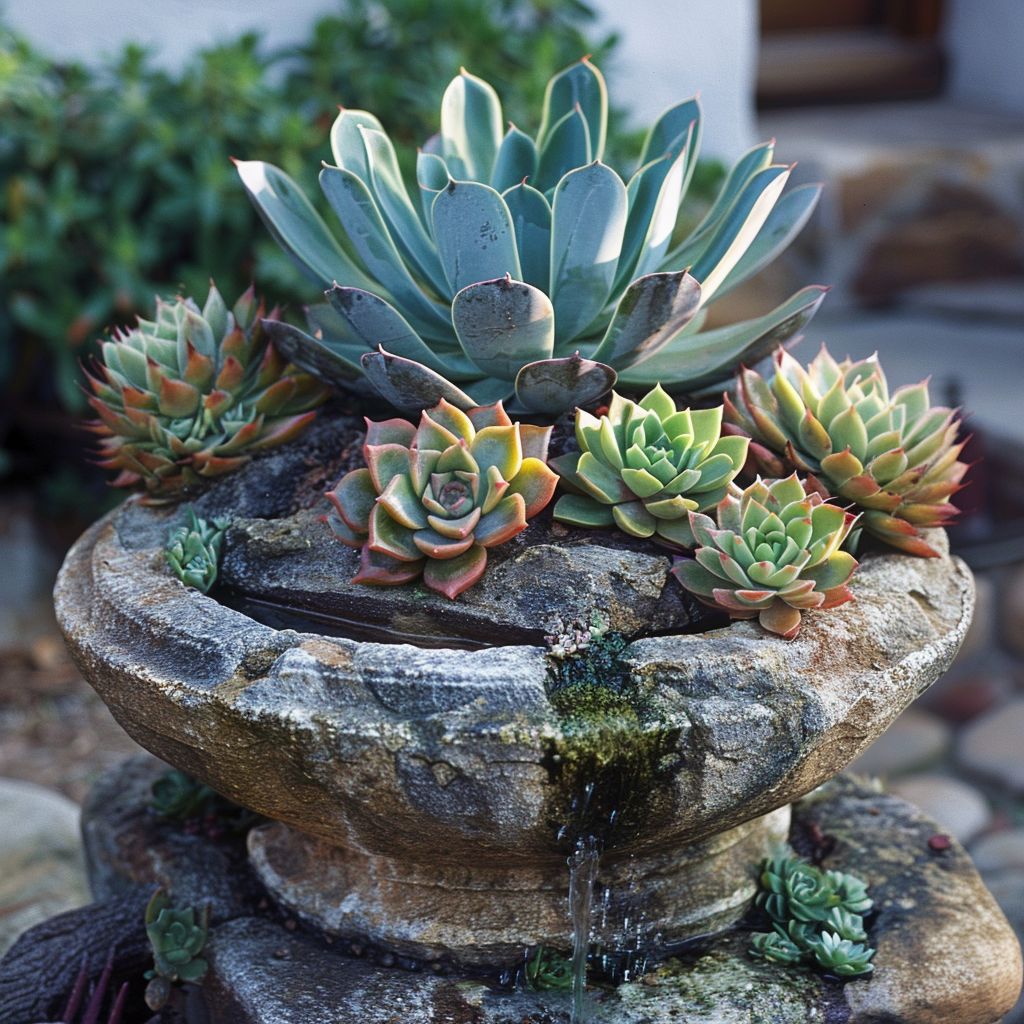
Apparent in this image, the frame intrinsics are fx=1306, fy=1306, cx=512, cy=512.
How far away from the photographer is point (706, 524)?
4.64ft

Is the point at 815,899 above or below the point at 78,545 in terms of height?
below

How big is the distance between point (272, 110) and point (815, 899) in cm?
252

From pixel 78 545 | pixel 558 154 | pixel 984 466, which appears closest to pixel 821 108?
pixel 984 466

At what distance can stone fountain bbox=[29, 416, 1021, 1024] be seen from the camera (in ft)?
4.25

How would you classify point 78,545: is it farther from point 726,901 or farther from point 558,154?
point 726,901

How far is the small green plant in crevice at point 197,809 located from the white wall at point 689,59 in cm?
275

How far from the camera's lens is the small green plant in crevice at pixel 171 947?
1.58 meters

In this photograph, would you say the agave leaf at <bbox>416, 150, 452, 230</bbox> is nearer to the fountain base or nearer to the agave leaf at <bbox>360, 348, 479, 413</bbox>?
the agave leaf at <bbox>360, 348, 479, 413</bbox>

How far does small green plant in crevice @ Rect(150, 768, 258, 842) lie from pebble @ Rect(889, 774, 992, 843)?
159cm

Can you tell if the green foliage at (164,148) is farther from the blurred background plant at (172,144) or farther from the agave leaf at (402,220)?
the agave leaf at (402,220)

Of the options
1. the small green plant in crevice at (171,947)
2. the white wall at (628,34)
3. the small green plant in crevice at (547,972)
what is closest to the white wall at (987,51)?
the white wall at (628,34)

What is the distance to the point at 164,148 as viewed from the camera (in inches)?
129

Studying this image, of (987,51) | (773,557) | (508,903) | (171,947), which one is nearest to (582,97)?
(773,557)

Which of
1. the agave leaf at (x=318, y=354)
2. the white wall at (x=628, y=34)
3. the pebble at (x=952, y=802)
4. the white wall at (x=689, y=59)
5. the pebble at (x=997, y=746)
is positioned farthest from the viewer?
the white wall at (x=689, y=59)
